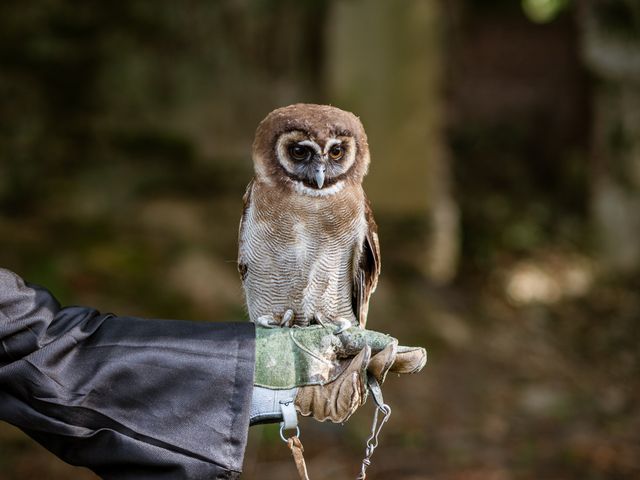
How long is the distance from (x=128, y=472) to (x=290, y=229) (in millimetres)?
936

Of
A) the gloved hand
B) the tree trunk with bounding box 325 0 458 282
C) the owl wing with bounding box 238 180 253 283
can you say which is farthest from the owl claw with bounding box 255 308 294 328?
the tree trunk with bounding box 325 0 458 282

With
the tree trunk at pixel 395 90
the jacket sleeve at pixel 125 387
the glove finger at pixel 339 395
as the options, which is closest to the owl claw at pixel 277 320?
the glove finger at pixel 339 395

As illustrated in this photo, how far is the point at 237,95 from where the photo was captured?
→ 7031 mm

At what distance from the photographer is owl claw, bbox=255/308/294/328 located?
271 cm

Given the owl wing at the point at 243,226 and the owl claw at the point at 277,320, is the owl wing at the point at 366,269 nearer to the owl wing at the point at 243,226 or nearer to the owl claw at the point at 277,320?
the owl claw at the point at 277,320

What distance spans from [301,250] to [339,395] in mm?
619

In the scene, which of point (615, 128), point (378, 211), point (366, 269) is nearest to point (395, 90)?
point (378, 211)

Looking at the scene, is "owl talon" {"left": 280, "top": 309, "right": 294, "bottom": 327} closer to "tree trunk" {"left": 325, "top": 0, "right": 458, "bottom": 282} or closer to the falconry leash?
the falconry leash

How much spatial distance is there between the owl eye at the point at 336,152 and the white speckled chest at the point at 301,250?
144 mm

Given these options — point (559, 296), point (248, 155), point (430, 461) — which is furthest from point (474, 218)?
point (430, 461)

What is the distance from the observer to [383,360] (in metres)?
2.10

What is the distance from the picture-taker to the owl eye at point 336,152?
2338 millimetres

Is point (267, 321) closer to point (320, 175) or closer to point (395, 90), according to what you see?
point (320, 175)

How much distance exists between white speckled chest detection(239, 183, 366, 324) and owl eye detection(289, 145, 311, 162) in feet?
0.45
